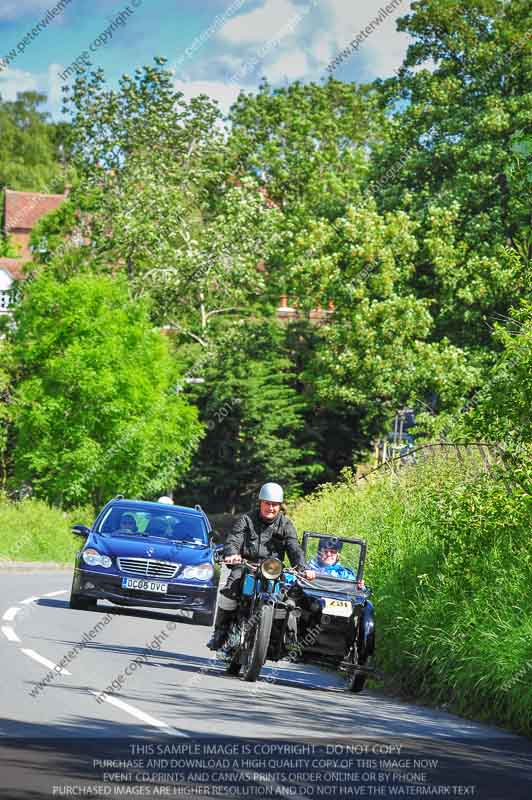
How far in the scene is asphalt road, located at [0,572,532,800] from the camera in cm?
855

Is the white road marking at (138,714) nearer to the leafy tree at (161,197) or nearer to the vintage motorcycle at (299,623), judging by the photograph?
the vintage motorcycle at (299,623)

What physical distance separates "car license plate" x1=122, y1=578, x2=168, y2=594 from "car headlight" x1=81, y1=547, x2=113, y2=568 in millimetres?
326

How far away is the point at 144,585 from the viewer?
794 inches

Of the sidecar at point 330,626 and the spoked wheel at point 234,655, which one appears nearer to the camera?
the spoked wheel at point 234,655

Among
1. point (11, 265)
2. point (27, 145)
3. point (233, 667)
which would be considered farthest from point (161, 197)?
point (233, 667)

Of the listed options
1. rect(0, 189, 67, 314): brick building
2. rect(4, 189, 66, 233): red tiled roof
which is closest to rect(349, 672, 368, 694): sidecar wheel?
rect(0, 189, 67, 314): brick building

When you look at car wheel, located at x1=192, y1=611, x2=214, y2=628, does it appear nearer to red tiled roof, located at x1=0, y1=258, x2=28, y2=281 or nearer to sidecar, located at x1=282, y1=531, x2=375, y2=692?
sidecar, located at x1=282, y1=531, x2=375, y2=692

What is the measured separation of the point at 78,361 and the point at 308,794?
1835 inches

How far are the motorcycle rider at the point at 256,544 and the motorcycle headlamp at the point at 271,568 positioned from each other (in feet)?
0.66

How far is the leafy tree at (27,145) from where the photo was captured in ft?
320

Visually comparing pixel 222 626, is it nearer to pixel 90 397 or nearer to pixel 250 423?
pixel 90 397

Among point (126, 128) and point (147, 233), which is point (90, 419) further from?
point (126, 128)

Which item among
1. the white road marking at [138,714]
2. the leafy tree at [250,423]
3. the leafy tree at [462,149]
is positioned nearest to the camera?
the white road marking at [138,714]

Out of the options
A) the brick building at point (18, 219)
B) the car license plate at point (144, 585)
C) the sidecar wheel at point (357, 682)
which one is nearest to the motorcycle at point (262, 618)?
the sidecar wheel at point (357, 682)
